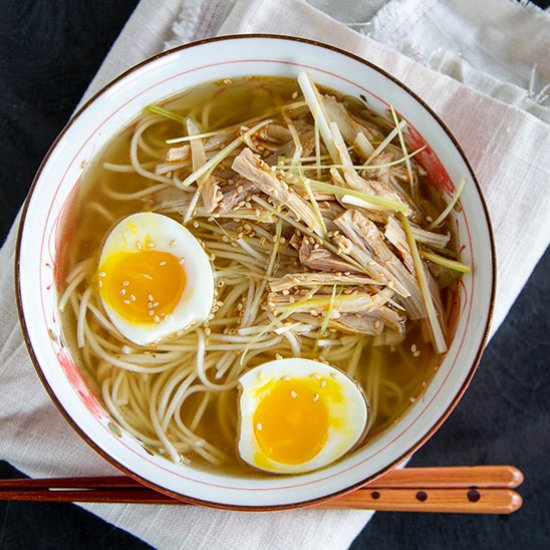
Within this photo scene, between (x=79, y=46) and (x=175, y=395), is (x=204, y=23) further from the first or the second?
(x=175, y=395)

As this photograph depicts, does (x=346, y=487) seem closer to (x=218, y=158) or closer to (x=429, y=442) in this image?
(x=429, y=442)

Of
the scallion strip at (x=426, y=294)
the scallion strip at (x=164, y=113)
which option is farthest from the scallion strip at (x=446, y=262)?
the scallion strip at (x=164, y=113)

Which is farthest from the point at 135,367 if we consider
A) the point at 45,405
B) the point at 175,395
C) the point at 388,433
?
the point at 388,433

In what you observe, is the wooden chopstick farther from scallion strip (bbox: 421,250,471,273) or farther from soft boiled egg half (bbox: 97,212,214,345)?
scallion strip (bbox: 421,250,471,273)

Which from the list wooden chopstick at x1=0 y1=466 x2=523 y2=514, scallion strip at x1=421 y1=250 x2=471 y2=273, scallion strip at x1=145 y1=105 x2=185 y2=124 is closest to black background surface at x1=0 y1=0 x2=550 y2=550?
wooden chopstick at x1=0 y1=466 x2=523 y2=514

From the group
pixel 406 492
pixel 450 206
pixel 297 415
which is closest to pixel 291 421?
pixel 297 415

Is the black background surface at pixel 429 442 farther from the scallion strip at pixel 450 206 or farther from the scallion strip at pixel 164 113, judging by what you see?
the scallion strip at pixel 450 206
